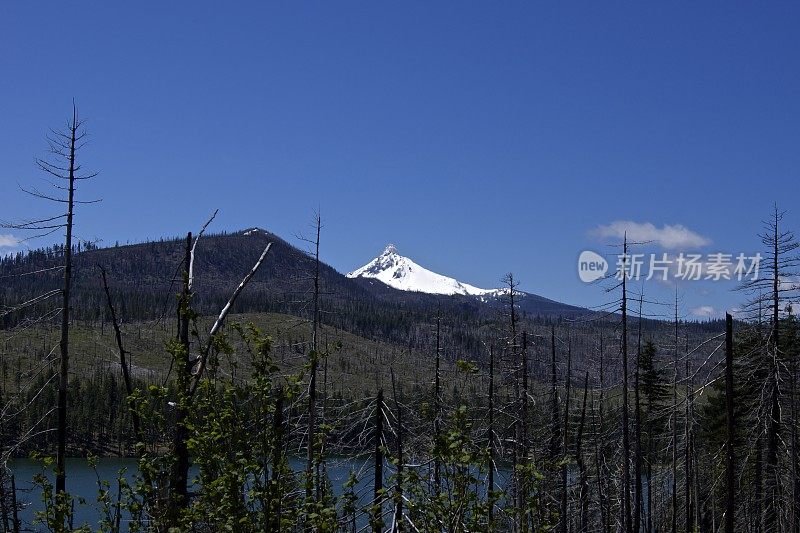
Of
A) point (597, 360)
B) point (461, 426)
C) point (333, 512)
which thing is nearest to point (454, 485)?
point (461, 426)

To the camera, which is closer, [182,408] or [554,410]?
[182,408]

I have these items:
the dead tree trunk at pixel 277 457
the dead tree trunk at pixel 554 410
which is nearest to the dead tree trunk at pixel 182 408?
the dead tree trunk at pixel 277 457

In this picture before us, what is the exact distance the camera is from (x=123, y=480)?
6.89 metres

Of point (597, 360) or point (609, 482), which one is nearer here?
point (597, 360)

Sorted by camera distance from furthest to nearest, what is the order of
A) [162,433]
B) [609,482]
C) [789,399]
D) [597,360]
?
[609,482] → [597,360] → [789,399] → [162,433]

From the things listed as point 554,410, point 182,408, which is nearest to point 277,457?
point 182,408

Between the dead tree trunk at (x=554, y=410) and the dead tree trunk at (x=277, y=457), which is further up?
the dead tree trunk at (x=277, y=457)

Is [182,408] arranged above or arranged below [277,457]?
above

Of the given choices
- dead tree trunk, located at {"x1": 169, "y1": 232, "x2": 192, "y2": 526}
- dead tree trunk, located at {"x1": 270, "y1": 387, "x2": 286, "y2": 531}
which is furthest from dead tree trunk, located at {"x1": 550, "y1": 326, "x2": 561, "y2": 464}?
dead tree trunk, located at {"x1": 270, "y1": 387, "x2": 286, "y2": 531}

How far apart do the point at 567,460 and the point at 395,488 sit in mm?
1875

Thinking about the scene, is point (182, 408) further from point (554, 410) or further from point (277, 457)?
point (554, 410)

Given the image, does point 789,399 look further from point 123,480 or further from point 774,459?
point 123,480

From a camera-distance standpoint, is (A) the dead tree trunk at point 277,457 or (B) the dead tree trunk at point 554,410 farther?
(B) the dead tree trunk at point 554,410

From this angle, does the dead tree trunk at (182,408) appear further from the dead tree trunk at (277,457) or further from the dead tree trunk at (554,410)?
the dead tree trunk at (554,410)
